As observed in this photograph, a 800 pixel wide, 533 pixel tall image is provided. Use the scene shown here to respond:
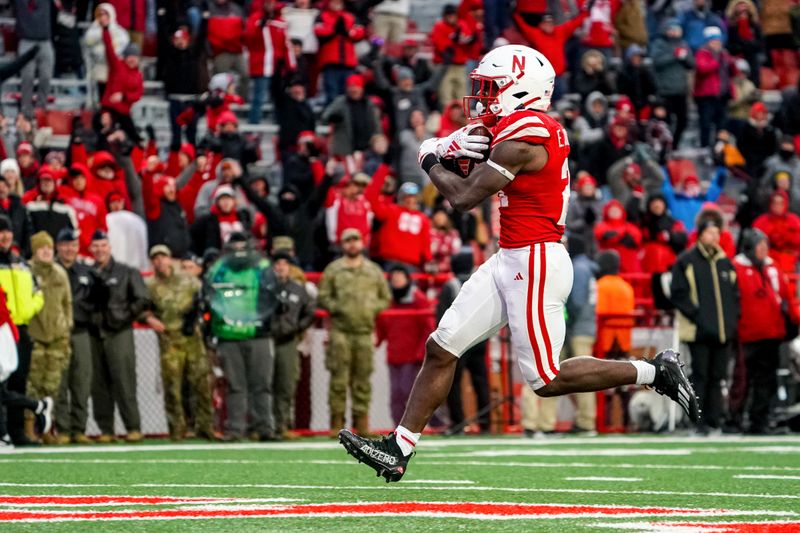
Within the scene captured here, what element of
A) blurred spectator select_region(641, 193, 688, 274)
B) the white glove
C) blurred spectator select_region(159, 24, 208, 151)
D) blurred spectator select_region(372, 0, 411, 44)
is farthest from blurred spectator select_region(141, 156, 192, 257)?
the white glove

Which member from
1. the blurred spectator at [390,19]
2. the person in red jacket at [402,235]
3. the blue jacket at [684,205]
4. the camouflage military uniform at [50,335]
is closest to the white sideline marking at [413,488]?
the camouflage military uniform at [50,335]

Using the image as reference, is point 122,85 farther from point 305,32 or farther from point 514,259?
point 514,259

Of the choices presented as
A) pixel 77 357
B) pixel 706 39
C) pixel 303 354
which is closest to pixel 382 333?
pixel 303 354

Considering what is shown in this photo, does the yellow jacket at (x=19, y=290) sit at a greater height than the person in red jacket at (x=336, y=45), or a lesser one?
lesser

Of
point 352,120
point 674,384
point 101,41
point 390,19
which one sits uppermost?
point 390,19

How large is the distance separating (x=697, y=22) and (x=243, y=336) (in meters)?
10.1

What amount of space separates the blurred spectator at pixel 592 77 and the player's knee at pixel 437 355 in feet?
45.4

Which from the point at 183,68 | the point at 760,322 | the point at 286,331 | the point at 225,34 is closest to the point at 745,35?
the point at 225,34

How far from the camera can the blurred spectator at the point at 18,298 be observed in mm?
12664

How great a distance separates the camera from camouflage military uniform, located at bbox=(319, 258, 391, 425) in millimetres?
14641

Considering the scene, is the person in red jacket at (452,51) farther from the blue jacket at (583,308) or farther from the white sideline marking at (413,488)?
the white sideline marking at (413,488)

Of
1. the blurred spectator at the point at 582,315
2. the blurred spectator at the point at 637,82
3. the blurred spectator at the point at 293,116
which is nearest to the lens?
the blurred spectator at the point at 582,315

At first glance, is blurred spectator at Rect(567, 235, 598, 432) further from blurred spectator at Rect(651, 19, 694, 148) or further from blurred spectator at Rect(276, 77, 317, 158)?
blurred spectator at Rect(651, 19, 694, 148)

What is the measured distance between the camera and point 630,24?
22172mm
